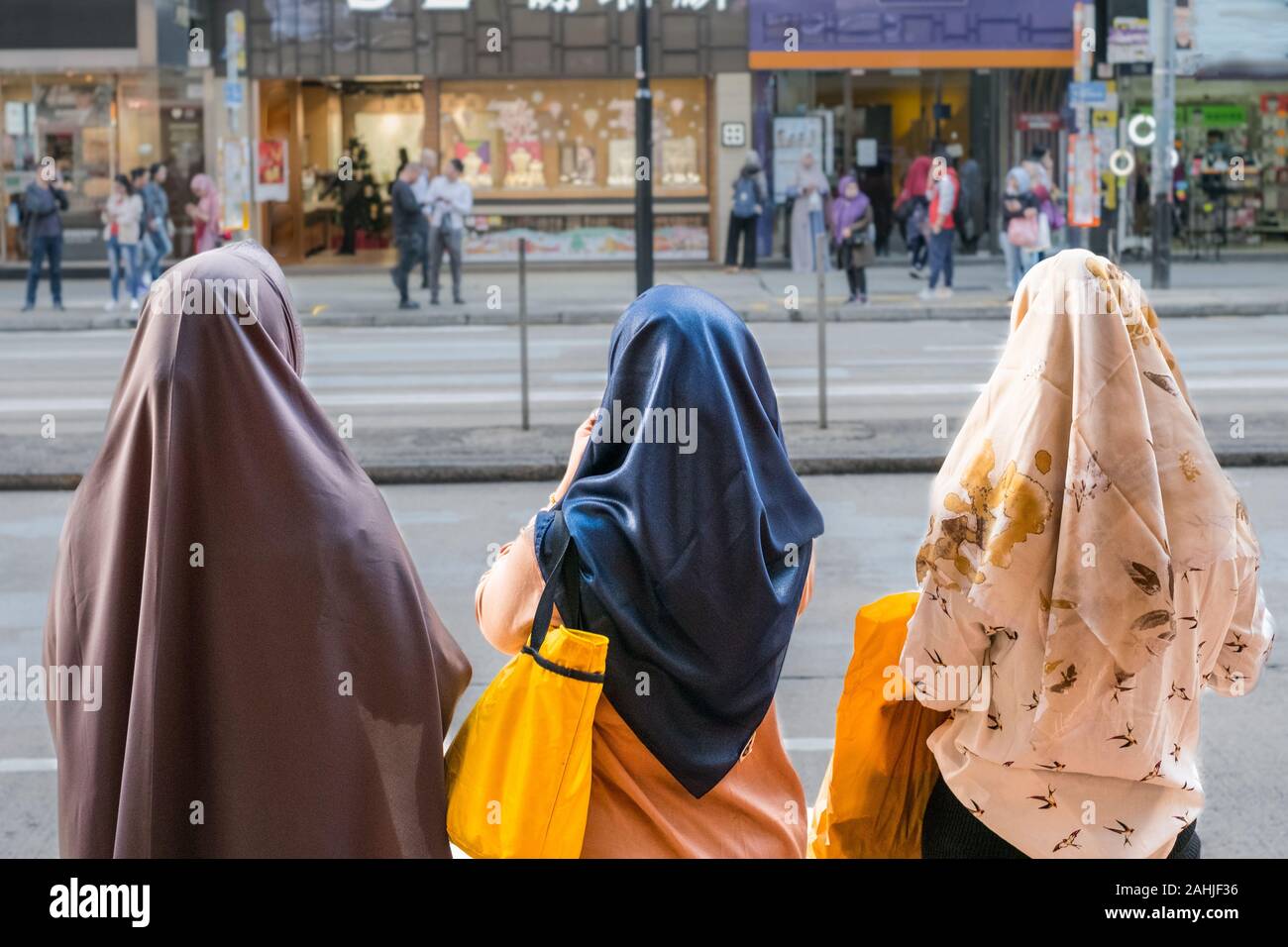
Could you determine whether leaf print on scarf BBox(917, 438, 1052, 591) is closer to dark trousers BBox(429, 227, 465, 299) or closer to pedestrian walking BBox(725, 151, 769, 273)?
dark trousers BBox(429, 227, 465, 299)

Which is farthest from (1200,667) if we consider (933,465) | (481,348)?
(481,348)

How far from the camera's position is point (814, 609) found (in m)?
7.54

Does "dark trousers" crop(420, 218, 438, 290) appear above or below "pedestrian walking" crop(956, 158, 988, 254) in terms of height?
below

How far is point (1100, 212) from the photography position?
25578mm

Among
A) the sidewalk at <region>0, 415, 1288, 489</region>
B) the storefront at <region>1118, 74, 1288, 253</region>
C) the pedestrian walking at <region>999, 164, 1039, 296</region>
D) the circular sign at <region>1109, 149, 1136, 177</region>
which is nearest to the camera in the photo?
the sidewalk at <region>0, 415, 1288, 489</region>

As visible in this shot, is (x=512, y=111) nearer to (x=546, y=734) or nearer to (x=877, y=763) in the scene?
(x=877, y=763)

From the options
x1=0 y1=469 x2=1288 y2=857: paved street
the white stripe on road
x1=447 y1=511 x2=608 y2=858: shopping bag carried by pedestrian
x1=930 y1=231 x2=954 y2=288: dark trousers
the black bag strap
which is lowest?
x1=0 y1=469 x2=1288 y2=857: paved street

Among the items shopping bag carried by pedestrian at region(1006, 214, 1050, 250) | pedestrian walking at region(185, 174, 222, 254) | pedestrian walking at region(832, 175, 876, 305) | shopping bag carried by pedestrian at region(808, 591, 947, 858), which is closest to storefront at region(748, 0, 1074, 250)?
pedestrian walking at region(832, 175, 876, 305)

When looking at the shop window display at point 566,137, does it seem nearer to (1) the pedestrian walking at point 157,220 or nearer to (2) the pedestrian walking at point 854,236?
(2) the pedestrian walking at point 854,236

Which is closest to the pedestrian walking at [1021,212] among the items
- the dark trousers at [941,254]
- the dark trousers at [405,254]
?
the dark trousers at [941,254]

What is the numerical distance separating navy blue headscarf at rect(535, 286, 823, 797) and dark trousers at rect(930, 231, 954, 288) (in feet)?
62.8

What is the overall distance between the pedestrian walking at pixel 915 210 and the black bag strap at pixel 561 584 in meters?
20.6

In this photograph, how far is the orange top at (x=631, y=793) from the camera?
3.03 meters

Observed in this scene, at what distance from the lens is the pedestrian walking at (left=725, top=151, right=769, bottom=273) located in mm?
24844
